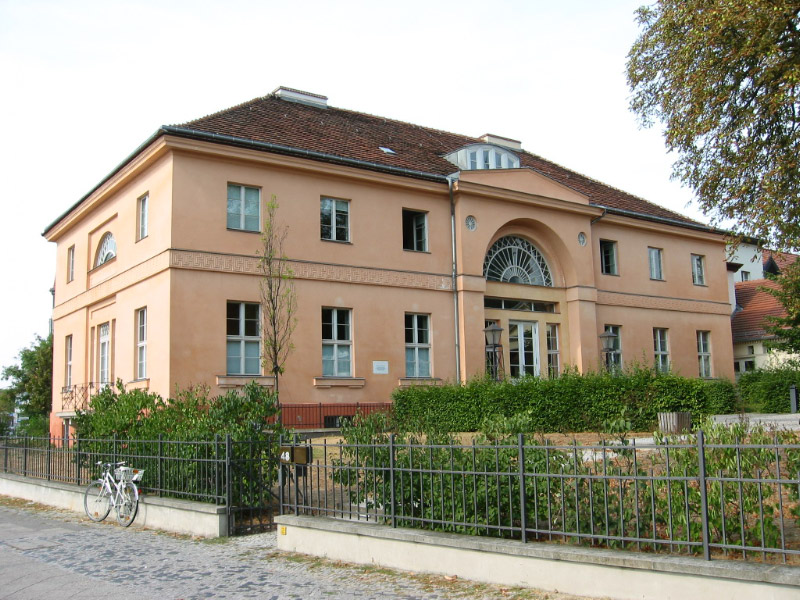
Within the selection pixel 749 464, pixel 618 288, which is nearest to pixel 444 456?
pixel 749 464

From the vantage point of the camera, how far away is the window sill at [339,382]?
21.7 metres

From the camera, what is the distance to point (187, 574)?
8352 mm

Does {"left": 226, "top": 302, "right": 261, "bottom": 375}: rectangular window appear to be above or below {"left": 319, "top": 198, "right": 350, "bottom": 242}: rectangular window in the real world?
below

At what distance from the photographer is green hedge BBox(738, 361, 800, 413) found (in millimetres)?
26016

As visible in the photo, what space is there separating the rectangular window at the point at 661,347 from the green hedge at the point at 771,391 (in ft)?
12.1

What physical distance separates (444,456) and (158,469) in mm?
5538

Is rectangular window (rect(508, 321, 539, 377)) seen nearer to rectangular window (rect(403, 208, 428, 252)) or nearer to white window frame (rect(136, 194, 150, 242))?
rectangular window (rect(403, 208, 428, 252))

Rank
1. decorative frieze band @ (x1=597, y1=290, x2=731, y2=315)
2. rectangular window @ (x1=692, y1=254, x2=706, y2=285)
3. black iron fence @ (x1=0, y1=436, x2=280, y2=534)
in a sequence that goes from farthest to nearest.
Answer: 1. rectangular window @ (x1=692, y1=254, x2=706, y2=285)
2. decorative frieze band @ (x1=597, y1=290, x2=731, y2=315)
3. black iron fence @ (x1=0, y1=436, x2=280, y2=534)

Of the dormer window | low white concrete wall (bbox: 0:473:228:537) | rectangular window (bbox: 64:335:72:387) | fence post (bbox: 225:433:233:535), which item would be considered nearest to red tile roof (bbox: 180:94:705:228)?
the dormer window

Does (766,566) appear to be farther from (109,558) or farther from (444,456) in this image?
(109,558)

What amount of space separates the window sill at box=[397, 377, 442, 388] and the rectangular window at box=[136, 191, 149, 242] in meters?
8.60

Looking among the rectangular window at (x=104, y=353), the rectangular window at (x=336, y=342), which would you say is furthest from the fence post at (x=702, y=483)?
the rectangular window at (x=104, y=353)

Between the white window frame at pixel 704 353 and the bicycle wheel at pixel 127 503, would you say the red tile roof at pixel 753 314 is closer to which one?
the white window frame at pixel 704 353

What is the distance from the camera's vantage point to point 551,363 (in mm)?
27531
